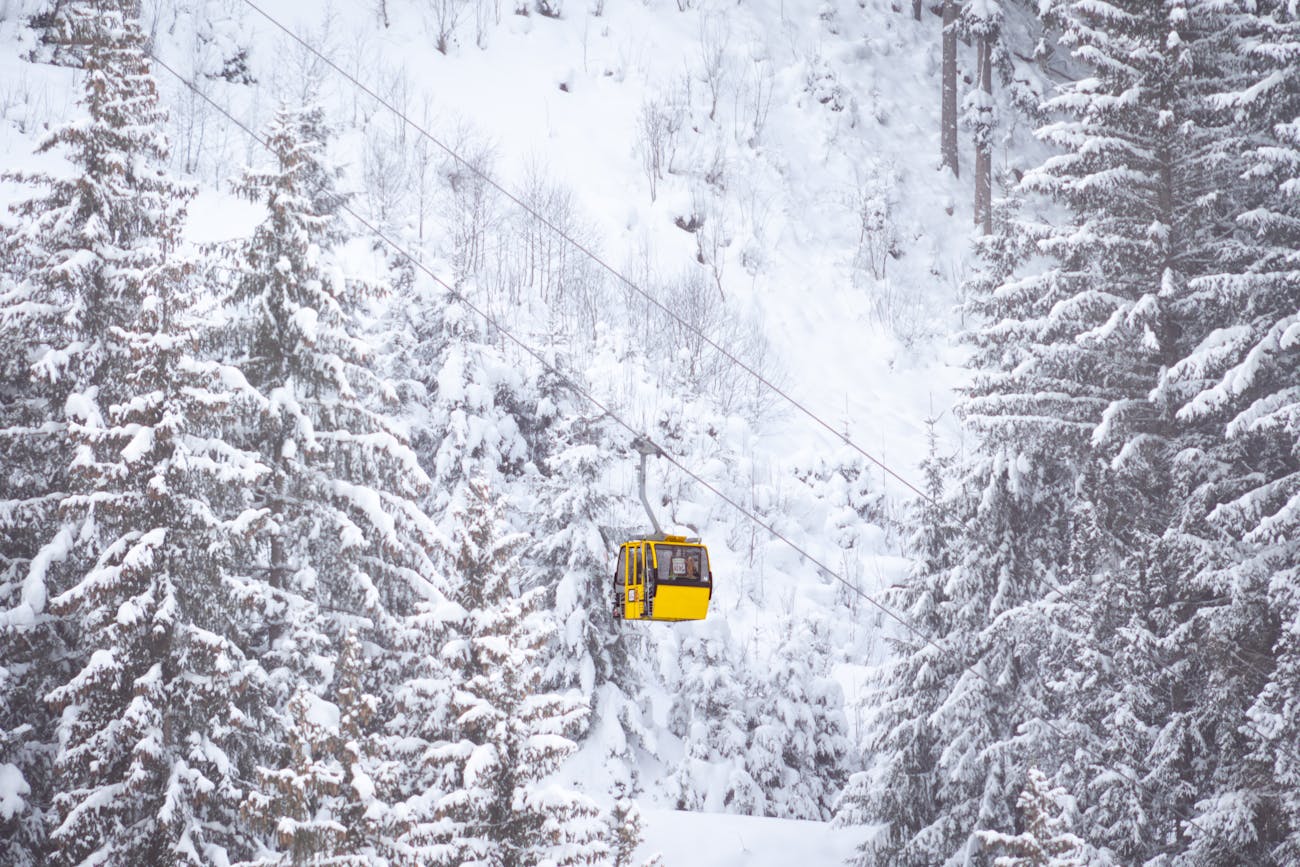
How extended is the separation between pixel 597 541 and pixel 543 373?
640 cm

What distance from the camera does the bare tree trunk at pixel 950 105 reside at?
163 feet

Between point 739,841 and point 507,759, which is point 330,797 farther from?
point 739,841

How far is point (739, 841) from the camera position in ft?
80.5

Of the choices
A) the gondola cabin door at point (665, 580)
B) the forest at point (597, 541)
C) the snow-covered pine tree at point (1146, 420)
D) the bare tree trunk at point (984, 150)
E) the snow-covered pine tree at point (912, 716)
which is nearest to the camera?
the forest at point (597, 541)

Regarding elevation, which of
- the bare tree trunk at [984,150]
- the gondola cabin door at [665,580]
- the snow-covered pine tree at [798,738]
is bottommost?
the snow-covered pine tree at [798,738]

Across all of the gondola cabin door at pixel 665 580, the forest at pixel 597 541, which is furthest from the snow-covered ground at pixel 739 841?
the gondola cabin door at pixel 665 580

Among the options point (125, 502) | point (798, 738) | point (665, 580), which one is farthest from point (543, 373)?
point (125, 502)

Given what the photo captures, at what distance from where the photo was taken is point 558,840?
15539 mm

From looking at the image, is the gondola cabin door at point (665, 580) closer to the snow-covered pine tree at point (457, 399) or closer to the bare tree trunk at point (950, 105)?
the snow-covered pine tree at point (457, 399)

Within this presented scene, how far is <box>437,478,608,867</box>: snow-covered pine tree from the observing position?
15.2 metres

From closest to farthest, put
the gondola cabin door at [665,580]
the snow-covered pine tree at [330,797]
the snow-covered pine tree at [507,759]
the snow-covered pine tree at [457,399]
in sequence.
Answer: the snow-covered pine tree at [330,797] < the snow-covered pine tree at [507,759] < the gondola cabin door at [665,580] < the snow-covered pine tree at [457,399]

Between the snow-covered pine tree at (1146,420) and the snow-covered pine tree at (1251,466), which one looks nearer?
the snow-covered pine tree at (1251,466)

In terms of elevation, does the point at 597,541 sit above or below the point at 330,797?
above

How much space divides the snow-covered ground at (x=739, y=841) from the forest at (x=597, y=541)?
1.35 ft
